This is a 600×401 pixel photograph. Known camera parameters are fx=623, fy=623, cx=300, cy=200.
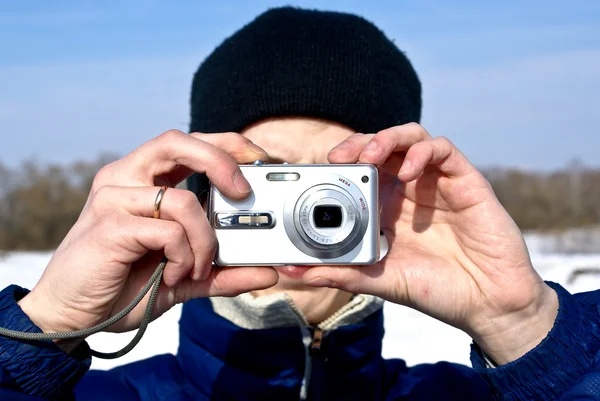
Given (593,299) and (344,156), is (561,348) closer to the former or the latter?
(593,299)

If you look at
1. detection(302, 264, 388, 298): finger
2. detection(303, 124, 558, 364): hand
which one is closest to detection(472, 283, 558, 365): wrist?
detection(303, 124, 558, 364): hand

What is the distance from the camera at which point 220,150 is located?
179cm

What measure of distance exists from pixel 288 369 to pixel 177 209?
906 mm

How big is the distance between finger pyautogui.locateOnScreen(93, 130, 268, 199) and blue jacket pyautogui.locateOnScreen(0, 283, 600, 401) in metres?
0.49

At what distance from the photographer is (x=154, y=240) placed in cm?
172

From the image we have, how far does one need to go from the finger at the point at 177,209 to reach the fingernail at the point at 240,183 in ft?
0.40

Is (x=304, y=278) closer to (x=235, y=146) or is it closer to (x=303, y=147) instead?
(x=235, y=146)

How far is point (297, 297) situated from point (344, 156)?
69 cm

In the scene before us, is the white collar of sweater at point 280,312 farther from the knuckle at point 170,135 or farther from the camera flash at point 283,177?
the knuckle at point 170,135

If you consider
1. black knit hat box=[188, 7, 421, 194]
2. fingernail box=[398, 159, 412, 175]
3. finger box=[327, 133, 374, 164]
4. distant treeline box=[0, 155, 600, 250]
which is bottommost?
distant treeline box=[0, 155, 600, 250]

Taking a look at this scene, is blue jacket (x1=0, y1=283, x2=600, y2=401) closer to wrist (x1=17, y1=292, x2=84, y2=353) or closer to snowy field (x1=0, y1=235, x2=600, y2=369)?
wrist (x1=17, y1=292, x2=84, y2=353)

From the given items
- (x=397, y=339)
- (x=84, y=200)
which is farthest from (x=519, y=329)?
(x=84, y=200)

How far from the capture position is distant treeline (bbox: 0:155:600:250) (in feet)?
81.3

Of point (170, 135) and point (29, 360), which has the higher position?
point (170, 135)
